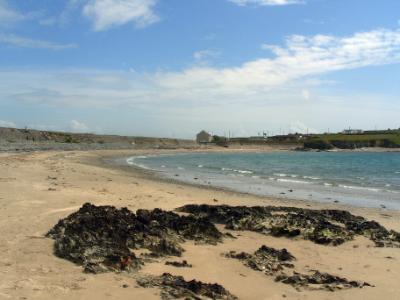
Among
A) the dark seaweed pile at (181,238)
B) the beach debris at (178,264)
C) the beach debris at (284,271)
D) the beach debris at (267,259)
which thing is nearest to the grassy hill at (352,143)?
the dark seaweed pile at (181,238)

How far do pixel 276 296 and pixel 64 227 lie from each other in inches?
198

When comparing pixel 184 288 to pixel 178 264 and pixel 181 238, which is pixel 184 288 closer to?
pixel 178 264

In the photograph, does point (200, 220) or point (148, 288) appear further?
point (200, 220)

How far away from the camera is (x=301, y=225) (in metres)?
12.5

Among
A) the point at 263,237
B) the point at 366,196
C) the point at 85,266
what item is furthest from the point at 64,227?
the point at 366,196

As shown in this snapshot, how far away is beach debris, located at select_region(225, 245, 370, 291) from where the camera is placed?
311 inches

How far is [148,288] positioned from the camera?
7066mm

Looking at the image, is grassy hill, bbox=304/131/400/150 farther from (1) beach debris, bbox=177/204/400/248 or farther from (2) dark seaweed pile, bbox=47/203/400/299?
(2) dark seaweed pile, bbox=47/203/400/299

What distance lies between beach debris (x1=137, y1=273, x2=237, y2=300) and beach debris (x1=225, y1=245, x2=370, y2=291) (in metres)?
1.46

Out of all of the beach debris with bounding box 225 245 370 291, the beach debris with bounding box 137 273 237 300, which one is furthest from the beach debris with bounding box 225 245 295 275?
the beach debris with bounding box 137 273 237 300

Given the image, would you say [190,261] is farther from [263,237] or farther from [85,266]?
[263,237]

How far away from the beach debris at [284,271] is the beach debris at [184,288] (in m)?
1.46

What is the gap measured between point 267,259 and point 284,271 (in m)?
0.60

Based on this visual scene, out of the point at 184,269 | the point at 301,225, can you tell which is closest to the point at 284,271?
the point at 184,269
